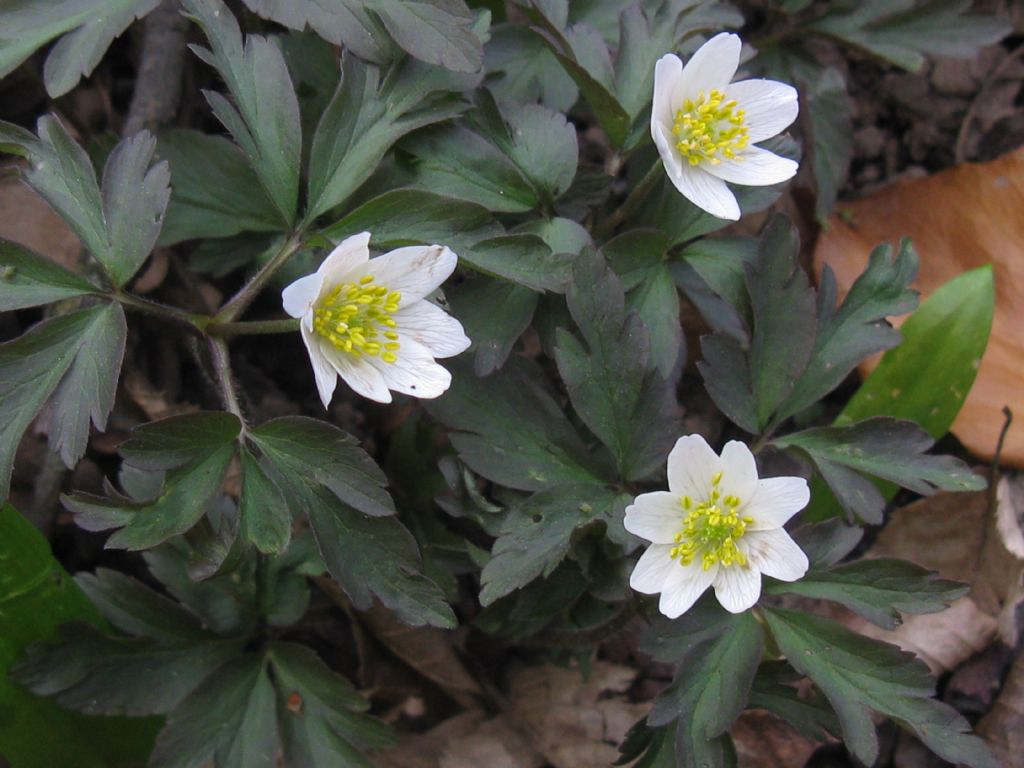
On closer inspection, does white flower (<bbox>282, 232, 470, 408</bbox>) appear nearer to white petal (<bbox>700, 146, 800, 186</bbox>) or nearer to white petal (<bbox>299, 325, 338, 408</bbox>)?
white petal (<bbox>299, 325, 338, 408</bbox>)

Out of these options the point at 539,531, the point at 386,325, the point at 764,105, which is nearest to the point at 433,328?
the point at 386,325

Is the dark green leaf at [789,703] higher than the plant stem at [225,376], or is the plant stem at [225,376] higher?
the plant stem at [225,376]

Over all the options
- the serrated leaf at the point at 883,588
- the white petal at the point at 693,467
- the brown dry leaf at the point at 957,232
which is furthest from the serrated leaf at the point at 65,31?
the brown dry leaf at the point at 957,232

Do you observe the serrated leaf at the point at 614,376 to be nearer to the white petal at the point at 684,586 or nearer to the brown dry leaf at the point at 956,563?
the white petal at the point at 684,586

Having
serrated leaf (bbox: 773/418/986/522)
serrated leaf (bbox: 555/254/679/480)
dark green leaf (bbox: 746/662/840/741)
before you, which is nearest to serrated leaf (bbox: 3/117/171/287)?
serrated leaf (bbox: 555/254/679/480)

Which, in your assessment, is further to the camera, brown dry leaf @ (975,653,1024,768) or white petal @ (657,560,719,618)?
brown dry leaf @ (975,653,1024,768)

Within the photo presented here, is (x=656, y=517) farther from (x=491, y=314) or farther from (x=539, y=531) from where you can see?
(x=491, y=314)

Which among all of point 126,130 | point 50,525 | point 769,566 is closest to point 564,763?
point 769,566
